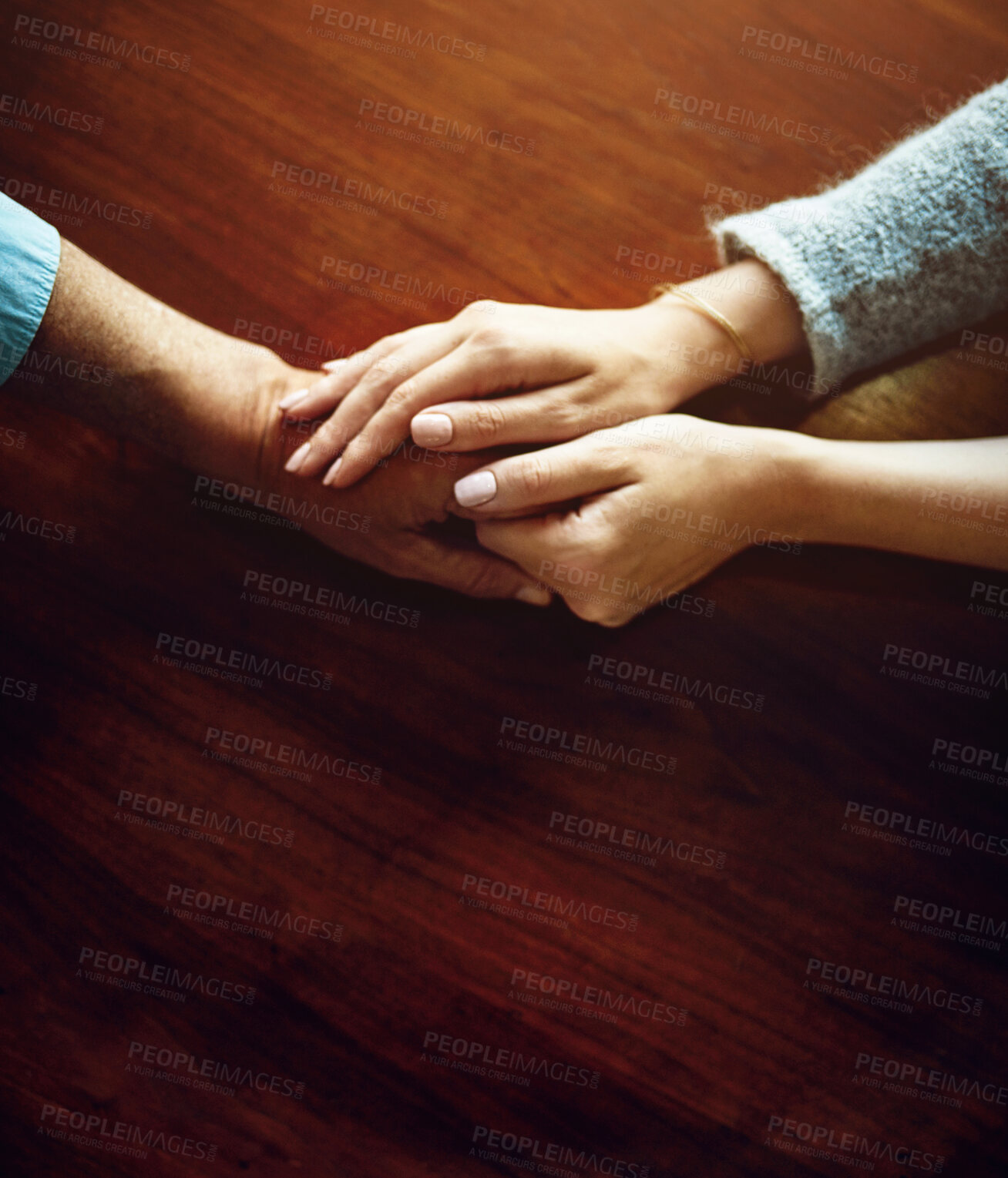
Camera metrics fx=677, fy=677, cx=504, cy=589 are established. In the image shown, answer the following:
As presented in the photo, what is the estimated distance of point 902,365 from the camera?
893 millimetres

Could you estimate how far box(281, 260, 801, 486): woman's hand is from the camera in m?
0.79

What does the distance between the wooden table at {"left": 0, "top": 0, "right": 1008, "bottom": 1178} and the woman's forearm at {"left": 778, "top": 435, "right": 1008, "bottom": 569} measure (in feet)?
0.19

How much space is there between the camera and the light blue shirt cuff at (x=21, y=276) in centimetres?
66

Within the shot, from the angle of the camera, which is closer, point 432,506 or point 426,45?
point 432,506

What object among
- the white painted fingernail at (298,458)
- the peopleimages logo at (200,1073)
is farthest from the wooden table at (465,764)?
the white painted fingernail at (298,458)

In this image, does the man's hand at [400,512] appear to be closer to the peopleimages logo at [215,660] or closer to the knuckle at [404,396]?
the knuckle at [404,396]

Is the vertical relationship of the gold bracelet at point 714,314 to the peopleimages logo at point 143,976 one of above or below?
above

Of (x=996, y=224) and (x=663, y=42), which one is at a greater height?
(x=663, y=42)

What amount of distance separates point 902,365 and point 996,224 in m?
0.17

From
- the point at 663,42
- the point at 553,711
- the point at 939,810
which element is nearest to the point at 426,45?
the point at 663,42

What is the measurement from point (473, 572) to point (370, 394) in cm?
25

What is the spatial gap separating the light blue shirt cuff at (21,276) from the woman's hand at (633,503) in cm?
46

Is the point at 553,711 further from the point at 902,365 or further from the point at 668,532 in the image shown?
the point at 902,365

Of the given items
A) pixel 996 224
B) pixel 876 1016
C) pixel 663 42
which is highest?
pixel 663 42
